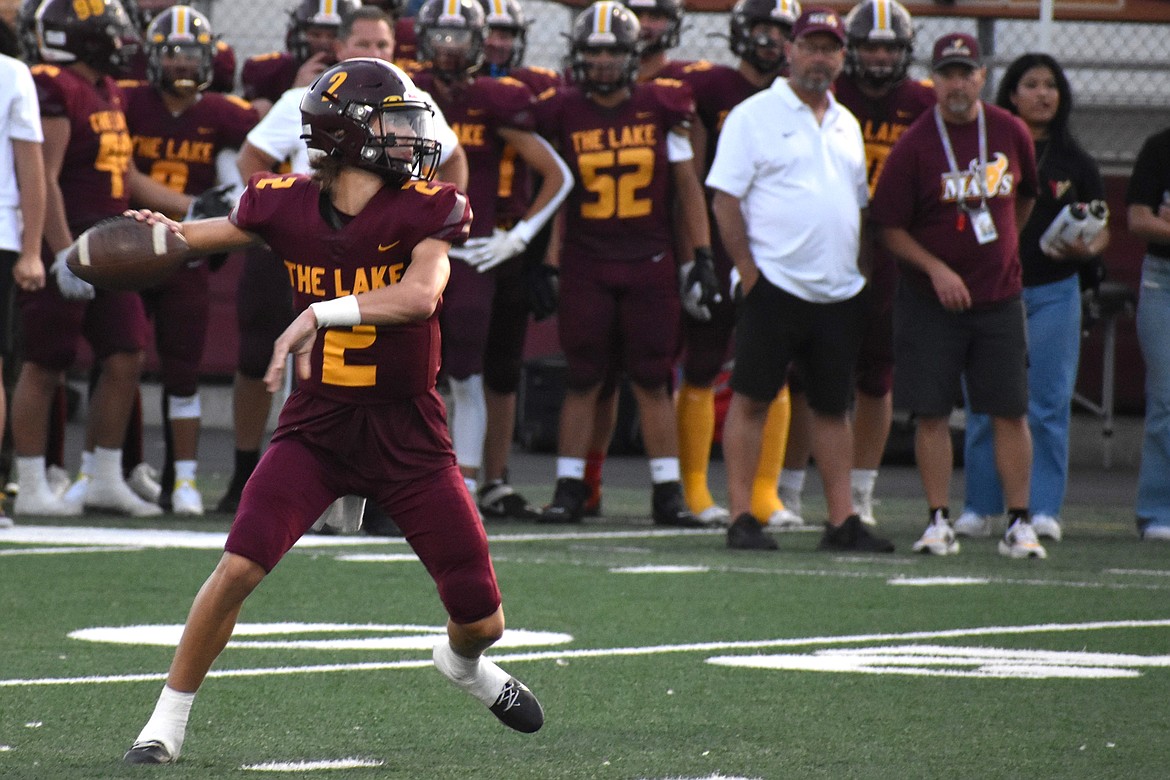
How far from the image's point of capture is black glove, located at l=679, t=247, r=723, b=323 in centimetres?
880

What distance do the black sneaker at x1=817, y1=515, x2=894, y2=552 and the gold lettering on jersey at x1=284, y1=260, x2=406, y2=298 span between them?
13.2ft

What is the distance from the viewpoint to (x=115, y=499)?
29.2 feet

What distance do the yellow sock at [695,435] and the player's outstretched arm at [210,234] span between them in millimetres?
5333

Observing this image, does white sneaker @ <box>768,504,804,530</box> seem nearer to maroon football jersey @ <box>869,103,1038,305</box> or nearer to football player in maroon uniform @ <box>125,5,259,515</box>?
maroon football jersey @ <box>869,103,1038,305</box>

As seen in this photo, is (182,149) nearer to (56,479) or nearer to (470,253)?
(470,253)

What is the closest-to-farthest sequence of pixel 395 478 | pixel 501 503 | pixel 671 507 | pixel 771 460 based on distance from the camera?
pixel 395 478, pixel 671 507, pixel 771 460, pixel 501 503

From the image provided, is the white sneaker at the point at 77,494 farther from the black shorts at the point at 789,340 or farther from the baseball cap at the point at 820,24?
the baseball cap at the point at 820,24

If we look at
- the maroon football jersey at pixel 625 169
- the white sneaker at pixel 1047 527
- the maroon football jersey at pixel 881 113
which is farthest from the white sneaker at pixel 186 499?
the white sneaker at pixel 1047 527

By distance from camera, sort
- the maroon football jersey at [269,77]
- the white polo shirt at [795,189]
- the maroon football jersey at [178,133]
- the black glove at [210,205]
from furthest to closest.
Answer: the maroon football jersey at [269,77]
the maroon football jersey at [178,133]
the black glove at [210,205]
the white polo shirt at [795,189]

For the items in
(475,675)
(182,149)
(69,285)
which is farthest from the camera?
(182,149)

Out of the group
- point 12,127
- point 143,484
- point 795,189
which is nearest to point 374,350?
point 795,189

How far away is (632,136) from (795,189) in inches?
48.0

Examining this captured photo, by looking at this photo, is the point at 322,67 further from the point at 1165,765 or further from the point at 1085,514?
the point at 1165,765

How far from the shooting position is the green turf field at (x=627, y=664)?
3.97 metres
